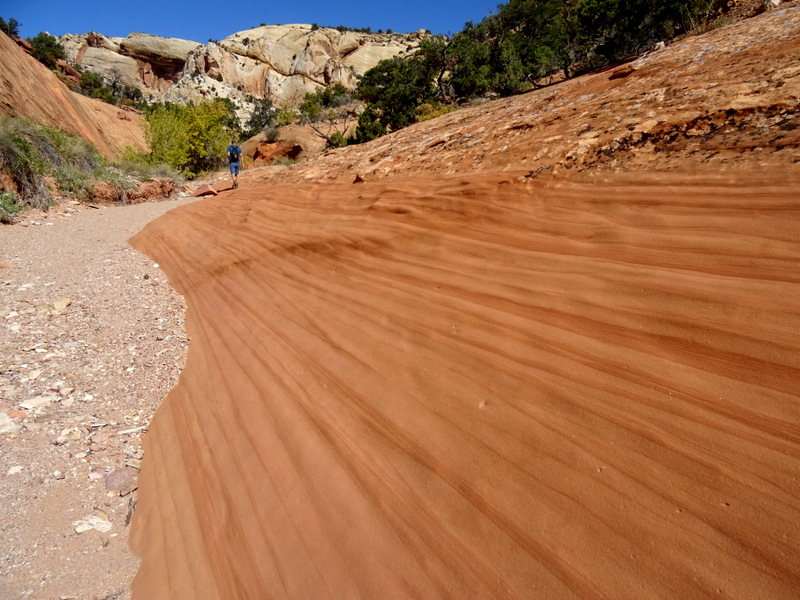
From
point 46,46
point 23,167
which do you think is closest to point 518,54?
point 23,167

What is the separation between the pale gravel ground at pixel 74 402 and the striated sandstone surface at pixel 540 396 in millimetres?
143

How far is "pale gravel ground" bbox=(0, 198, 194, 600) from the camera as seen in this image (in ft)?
4.62

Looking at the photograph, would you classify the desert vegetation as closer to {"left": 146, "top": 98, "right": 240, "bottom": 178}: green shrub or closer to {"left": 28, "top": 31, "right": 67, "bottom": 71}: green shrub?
{"left": 146, "top": 98, "right": 240, "bottom": 178}: green shrub

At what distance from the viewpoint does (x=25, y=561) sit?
1.38m

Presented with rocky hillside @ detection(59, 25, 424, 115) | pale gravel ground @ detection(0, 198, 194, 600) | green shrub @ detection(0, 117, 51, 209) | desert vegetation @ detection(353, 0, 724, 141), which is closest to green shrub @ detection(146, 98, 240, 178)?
desert vegetation @ detection(353, 0, 724, 141)

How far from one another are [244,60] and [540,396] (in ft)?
216

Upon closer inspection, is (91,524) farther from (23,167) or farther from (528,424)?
(23,167)

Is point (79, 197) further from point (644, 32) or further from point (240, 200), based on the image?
point (644, 32)

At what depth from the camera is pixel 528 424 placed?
51.6 inches

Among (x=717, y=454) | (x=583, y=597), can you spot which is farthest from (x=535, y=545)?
(x=717, y=454)

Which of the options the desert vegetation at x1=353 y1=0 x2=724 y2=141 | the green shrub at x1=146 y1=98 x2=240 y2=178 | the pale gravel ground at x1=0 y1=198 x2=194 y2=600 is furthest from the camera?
the green shrub at x1=146 y1=98 x2=240 y2=178

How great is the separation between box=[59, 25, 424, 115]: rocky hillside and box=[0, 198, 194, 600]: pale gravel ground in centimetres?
5454

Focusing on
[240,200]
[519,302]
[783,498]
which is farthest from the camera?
[240,200]

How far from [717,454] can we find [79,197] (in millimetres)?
11222
